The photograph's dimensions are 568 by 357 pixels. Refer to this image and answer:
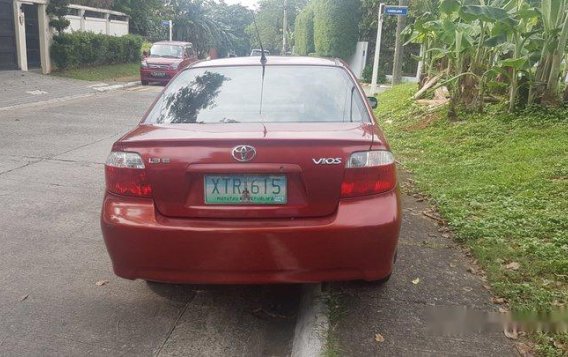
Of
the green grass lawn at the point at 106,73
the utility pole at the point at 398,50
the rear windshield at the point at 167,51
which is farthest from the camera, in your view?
the rear windshield at the point at 167,51

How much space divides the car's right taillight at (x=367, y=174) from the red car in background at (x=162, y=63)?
60.7 feet

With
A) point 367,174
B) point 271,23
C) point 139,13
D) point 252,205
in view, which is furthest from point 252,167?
point 271,23

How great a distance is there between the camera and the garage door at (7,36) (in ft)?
58.3

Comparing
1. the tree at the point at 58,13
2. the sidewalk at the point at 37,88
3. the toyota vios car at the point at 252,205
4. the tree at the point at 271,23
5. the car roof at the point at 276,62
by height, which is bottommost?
the sidewalk at the point at 37,88

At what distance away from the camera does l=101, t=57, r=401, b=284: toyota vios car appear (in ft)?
8.48

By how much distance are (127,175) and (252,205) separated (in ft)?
2.30

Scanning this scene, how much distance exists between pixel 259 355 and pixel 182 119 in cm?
147

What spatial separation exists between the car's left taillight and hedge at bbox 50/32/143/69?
1927 centimetres

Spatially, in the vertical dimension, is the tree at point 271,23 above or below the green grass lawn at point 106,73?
above

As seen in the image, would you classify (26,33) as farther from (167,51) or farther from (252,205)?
(252,205)

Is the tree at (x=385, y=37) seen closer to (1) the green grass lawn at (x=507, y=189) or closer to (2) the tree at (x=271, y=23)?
(1) the green grass lawn at (x=507, y=189)

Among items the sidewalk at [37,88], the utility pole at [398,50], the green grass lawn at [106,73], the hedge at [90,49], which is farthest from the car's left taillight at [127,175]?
the hedge at [90,49]

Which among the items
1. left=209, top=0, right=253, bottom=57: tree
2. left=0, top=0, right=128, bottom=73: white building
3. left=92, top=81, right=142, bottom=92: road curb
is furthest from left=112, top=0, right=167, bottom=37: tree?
left=209, top=0, right=253, bottom=57: tree

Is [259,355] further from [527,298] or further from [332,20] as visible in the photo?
[332,20]
